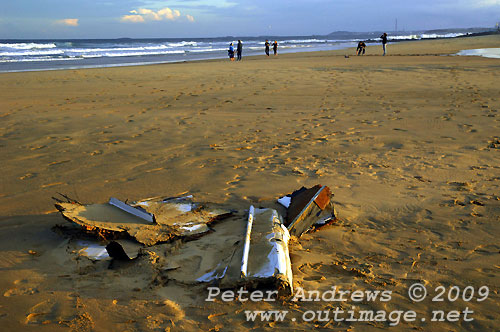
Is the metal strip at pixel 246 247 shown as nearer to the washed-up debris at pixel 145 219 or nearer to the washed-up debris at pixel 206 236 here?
the washed-up debris at pixel 206 236

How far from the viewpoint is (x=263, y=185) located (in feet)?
14.8

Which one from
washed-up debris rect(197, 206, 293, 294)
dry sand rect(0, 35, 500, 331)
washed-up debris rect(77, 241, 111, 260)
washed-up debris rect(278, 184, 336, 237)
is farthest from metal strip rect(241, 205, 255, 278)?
washed-up debris rect(77, 241, 111, 260)

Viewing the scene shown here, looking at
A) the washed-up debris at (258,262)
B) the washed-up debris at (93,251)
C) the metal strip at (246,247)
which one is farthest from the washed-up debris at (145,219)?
the washed-up debris at (258,262)

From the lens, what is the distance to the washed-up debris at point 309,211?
3.42m

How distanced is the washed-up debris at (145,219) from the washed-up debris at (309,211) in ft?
1.95

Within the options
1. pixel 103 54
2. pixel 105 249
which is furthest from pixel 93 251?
pixel 103 54

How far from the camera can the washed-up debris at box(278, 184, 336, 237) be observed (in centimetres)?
342

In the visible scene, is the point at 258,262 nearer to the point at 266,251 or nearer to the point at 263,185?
the point at 266,251

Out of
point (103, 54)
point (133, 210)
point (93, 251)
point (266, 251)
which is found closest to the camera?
point (266, 251)

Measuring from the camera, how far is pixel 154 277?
8.84ft

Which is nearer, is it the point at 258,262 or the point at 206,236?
the point at 258,262

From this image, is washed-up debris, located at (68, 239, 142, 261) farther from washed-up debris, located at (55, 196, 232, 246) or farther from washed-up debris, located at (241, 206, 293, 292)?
washed-up debris, located at (241, 206, 293, 292)

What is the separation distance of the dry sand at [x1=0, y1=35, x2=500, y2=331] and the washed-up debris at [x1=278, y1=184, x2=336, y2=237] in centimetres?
10

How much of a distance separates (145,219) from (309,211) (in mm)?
1368
